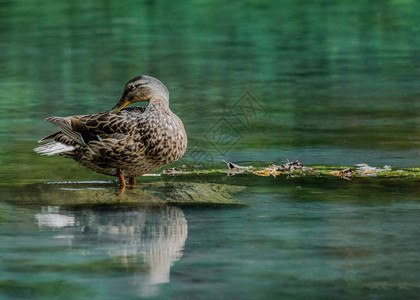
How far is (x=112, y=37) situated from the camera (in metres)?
22.4

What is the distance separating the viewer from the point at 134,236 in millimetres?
6859

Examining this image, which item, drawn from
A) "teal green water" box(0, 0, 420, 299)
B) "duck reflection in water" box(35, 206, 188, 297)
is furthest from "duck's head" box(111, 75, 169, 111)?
"duck reflection in water" box(35, 206, 188, 297)

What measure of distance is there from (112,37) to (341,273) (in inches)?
673

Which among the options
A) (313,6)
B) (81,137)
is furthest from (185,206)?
(313,6)

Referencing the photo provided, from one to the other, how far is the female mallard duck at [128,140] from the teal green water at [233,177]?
0.23 meters

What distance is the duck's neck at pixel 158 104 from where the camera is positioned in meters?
8.83

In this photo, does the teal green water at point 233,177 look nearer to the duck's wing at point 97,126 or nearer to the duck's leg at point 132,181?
the duck's leg at point 132,181

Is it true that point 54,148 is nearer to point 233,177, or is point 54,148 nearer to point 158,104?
point 158,104

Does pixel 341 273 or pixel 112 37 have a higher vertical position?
pixel 112 37

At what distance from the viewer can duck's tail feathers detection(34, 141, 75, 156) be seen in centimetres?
914

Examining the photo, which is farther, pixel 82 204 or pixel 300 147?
pixel 300 147

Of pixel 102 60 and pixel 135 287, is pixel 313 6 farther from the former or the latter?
pixel 135 287

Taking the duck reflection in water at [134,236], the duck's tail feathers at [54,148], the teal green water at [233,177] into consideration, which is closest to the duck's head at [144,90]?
the duck's tail feathers at [54,148]

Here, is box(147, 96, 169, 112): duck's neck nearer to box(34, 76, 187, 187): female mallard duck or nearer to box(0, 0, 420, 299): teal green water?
box(34, 76, 187, 187): female mallard duck
